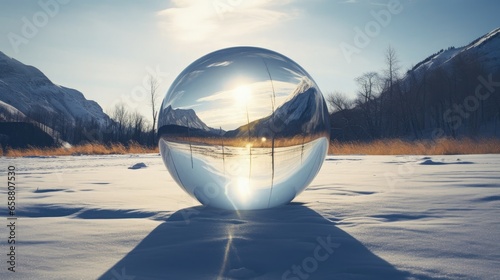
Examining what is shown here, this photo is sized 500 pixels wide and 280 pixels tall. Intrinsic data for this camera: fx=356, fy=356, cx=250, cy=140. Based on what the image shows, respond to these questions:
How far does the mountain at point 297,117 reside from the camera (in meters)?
2.86

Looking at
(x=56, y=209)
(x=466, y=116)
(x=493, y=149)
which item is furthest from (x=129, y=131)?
(x=466, y=116)

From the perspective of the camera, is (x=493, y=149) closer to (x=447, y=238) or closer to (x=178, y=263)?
(x=447, y=238)

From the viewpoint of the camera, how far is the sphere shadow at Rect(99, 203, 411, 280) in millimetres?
1635

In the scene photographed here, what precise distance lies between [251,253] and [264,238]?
0.30 metres

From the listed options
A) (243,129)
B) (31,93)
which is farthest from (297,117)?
(31,93)

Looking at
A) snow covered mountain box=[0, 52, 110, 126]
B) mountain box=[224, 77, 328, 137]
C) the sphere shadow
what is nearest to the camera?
the sphere shadow

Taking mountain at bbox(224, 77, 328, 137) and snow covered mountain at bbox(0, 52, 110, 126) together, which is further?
snow covered mountain at bbox(0, 52, 110, 126)

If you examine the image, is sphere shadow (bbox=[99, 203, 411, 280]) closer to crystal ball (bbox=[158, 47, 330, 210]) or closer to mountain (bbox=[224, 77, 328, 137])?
crystal ball (bbox=[158, 47, 330, 210])

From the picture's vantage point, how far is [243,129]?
2838 mm

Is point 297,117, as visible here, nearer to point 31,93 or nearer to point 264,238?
point 264,238

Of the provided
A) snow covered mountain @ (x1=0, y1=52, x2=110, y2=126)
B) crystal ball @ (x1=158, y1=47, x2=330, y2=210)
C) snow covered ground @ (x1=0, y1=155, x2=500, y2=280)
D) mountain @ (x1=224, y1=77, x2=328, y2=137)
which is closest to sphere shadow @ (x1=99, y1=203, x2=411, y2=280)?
snow covered ground @ (x1=0, y1=155, x2=500, y2=280)

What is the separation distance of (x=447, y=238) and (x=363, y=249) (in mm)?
575

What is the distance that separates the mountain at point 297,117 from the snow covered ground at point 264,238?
696 mm

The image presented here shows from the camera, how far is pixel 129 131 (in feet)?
136
